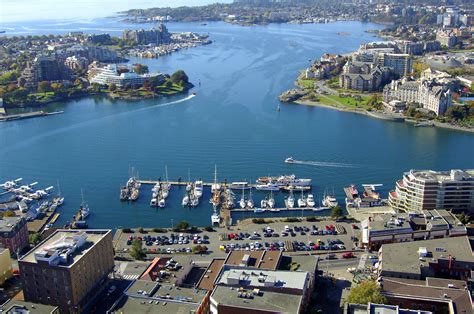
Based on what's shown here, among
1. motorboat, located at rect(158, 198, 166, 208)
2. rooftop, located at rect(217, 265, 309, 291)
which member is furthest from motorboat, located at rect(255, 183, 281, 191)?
rooftop, located at rect(217, 265, 309, 291)

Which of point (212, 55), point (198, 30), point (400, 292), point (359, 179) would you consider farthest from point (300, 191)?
point (198, 30)

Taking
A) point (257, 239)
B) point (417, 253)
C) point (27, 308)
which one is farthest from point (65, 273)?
point (417, 253)

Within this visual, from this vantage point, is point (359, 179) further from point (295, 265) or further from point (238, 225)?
point (295, 265)

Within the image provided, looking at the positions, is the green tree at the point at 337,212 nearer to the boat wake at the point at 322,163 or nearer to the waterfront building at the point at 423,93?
the boat wake at the point at 322,163

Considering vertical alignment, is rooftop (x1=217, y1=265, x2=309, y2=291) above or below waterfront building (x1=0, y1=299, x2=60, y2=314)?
above

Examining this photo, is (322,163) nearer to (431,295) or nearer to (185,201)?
(185,201)

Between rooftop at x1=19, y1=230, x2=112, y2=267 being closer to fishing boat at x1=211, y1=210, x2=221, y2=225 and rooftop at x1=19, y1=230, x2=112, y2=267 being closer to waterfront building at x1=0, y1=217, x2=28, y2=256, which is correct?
waterfront building at x1=0, y1=217, x2=28, y2=256
